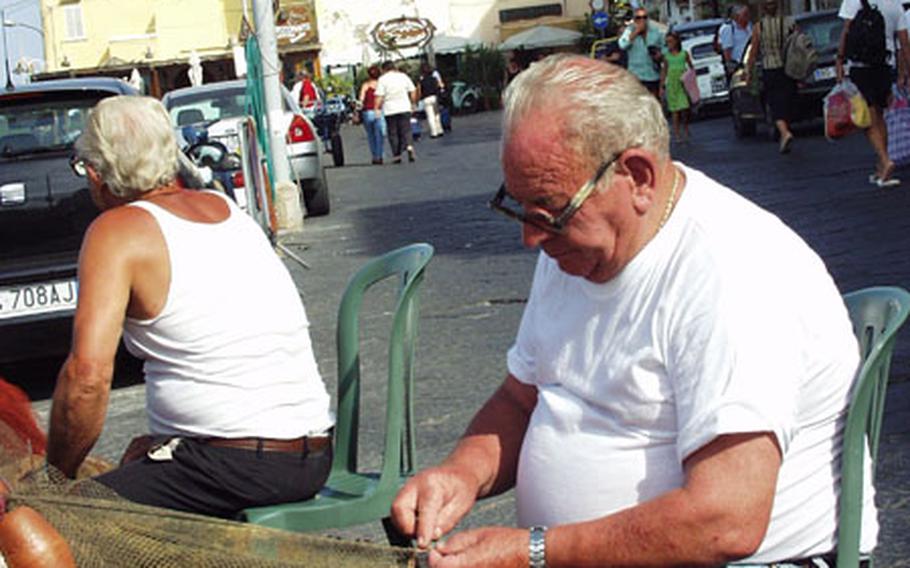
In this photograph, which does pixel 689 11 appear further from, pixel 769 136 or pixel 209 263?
pixel 209 263

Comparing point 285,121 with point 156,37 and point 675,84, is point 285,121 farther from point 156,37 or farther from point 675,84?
point 156,37

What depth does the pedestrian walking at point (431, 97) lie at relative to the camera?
35.1 m

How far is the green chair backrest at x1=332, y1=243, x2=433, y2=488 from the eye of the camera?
384 cm

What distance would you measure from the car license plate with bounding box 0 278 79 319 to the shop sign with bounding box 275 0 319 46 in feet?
210

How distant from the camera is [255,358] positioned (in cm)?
390

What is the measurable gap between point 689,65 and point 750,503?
2200 cm

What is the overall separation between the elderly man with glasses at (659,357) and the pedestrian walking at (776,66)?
53.7ft

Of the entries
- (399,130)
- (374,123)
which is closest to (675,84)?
(399,130)

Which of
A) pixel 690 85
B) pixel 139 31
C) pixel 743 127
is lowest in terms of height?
pixel 743 127

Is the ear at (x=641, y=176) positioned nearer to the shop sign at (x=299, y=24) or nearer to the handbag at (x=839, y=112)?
the handbag at (x=839, y=112)

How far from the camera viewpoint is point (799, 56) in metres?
18.4

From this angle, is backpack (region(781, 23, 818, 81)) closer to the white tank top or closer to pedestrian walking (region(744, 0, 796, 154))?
pedestrian walking (region(744, 0, 796, 154))

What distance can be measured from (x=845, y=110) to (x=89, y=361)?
1079 centimetres

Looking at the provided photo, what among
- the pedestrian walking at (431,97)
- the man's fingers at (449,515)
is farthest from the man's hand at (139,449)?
the pedestrian walking at (431,97)
